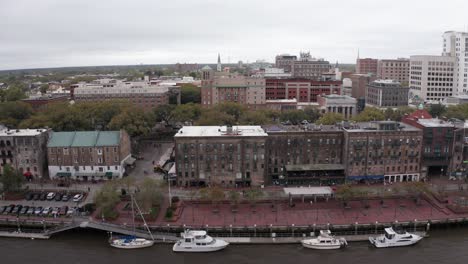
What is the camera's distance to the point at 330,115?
4732 inches

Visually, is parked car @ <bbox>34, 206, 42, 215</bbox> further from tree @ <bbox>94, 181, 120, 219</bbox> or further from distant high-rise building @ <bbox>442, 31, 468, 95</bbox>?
distant high-rise building @ <bbox>442, 31, 468, 95</bbox>

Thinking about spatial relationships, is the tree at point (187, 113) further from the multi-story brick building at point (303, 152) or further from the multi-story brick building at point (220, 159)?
the multi-story brick building at point (303, 152)

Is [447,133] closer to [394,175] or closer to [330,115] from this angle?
[394,175]

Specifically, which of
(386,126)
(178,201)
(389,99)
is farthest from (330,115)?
(178,201)

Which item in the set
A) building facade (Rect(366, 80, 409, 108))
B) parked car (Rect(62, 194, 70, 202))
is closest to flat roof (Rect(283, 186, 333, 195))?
parked car (Rect(62, 194, 70, 202))

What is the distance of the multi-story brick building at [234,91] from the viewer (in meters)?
159

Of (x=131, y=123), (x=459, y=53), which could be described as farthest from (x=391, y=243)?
(x=459, y=53)

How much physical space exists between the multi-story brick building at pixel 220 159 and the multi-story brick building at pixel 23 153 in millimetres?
29424

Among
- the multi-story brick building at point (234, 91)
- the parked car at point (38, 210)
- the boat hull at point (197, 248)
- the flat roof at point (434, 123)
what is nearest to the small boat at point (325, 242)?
the boat hull at point (197, 248)

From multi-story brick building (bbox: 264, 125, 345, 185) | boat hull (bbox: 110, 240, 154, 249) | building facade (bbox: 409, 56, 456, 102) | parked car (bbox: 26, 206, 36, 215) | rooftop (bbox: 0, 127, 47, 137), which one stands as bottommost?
boat hull (bbox: 110, 240, 154, 249)

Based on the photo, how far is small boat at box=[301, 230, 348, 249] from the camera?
60656 mm

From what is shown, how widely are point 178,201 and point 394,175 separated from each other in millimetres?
42561

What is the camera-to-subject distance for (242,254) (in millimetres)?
59688

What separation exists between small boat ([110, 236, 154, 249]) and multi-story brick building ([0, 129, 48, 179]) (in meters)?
34.0
